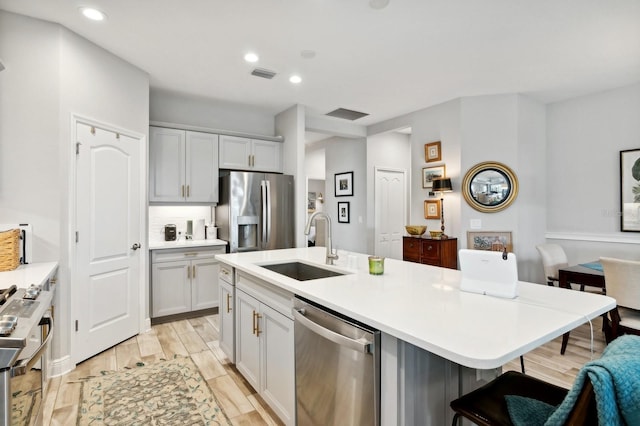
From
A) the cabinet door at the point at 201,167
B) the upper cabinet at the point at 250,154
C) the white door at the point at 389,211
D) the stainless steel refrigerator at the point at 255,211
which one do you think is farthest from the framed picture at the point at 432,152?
the cabinet door at the point at 201,167

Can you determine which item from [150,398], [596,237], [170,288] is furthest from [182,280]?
[596,237]

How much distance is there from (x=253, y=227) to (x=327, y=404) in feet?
9.79

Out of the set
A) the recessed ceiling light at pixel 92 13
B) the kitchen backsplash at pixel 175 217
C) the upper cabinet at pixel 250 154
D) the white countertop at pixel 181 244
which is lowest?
Answer: the white countertop at pixel 181 244

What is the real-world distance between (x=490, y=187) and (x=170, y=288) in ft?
13.6

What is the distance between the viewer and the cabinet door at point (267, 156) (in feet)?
15.4

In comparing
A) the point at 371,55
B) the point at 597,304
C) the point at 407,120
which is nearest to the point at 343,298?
the point at 597,304

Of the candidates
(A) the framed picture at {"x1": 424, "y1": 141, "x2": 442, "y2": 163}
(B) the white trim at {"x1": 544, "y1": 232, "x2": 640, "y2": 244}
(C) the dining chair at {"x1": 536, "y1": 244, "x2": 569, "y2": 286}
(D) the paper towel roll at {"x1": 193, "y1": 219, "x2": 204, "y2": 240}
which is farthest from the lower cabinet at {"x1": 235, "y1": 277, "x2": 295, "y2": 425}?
(B) the white trim at {"x1": 544, "y1": 232, "x2": 640, "y2": 244}

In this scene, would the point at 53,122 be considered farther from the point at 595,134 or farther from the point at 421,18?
the point at 595,134

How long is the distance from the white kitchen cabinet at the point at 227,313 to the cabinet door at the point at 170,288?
4.10ft

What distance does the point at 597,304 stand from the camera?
140 centimetres

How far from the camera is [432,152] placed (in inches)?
Result: 187

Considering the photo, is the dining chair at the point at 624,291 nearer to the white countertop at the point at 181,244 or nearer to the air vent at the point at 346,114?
the air vent at the point at 346,114

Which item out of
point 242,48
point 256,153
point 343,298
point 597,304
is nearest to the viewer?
point 597,304

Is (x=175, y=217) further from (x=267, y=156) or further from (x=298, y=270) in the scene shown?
(x=298, y=270)
